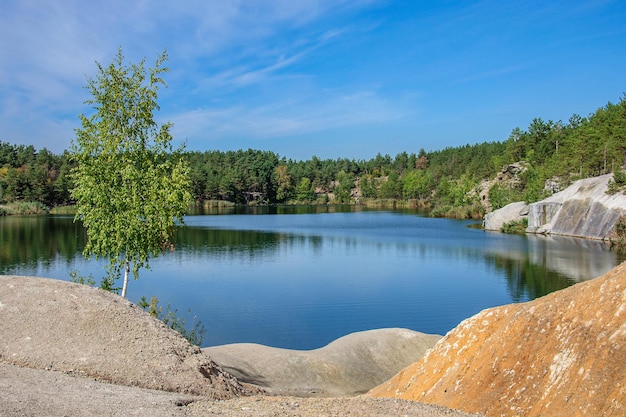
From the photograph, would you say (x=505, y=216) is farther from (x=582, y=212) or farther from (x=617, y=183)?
(x=617, y=183)

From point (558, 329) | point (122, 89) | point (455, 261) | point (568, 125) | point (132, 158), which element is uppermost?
point (568, 125)

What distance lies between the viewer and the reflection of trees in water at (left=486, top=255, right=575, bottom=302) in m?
33.0

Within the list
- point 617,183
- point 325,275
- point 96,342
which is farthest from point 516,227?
point 96,342

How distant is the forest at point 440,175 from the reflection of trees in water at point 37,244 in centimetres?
774

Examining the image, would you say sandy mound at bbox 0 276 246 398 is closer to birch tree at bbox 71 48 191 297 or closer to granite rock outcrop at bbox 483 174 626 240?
birch tree at bbox 71 48 191 297

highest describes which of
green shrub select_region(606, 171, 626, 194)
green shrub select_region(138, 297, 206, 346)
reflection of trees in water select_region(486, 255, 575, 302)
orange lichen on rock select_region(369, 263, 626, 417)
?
green shrub select_region(606, 171, 626, 194)

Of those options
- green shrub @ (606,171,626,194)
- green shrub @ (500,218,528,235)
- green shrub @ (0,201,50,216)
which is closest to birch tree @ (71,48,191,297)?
green shrub @ (606,171,626,194)

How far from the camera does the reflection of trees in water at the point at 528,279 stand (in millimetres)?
33000

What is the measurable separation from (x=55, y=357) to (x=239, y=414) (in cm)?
439

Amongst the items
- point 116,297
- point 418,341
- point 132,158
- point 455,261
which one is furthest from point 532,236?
point 116,297

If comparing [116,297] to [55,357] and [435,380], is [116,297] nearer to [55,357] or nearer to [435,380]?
[55,357]

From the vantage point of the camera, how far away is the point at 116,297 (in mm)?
12281

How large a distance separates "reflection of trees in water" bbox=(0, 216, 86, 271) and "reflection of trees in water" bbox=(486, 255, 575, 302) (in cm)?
3201

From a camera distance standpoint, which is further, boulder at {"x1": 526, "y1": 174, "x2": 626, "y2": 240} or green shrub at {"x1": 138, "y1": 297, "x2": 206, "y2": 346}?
boulder at {"x1": 526, "y1": 174, "x2": 626, "y2": 240}
